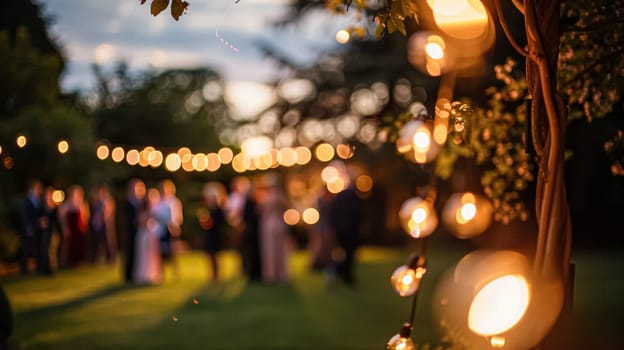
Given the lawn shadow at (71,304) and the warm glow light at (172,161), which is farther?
the warm glow light at (172,161)

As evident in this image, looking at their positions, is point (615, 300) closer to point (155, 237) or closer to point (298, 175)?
point (155, 237)

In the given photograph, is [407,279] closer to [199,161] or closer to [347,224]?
[347,224]

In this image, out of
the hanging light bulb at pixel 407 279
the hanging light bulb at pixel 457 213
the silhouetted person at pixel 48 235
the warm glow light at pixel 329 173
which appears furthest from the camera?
the warm glow light at pixel 329 173

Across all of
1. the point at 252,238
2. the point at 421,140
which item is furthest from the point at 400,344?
the point at 252,238

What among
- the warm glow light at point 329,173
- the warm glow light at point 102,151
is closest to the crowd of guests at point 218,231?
the warm glow light at point 102,151

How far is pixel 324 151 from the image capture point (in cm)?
2981

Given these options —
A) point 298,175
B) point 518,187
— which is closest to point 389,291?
point 518,187

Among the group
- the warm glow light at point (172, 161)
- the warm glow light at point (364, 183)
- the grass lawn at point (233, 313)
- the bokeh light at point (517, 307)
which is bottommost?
the grass lawn at point (233, 313)

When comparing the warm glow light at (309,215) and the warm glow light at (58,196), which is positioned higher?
the warm glow light at (58,196)

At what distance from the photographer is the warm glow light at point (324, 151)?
29.5 meters

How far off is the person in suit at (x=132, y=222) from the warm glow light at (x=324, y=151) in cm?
1179

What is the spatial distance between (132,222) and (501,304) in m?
14.9

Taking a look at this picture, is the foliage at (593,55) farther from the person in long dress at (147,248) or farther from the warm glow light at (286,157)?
the warm glow light at (286,157)

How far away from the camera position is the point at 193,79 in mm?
48750
